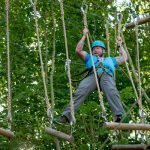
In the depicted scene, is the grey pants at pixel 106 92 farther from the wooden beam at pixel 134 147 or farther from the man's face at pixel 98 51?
the wooden beam at pixel 134 147

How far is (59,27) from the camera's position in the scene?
10.1 meters

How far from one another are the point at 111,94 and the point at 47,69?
15.5 ft

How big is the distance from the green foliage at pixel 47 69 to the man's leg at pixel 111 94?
3.71 m

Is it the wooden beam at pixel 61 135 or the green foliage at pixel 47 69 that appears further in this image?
the green foliage at pixel 47 69

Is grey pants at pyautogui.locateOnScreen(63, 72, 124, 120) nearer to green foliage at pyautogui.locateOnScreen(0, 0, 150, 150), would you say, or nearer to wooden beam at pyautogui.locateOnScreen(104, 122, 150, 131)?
wooden beam at pyautogui.locateOnScreen(104, 122, 150, 131)

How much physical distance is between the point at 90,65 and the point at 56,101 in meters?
4.12

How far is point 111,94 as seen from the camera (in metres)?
5.05

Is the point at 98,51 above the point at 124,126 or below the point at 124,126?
above

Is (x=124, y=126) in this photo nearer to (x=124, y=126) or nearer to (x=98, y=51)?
(x=124, y=126)

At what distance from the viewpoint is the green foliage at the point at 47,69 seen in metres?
9.30

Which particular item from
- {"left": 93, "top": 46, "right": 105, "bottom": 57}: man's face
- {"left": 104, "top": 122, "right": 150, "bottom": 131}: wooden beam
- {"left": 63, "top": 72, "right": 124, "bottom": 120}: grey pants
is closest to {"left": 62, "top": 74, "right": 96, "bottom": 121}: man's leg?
{"left": 63, "top": 72, "right": 124, "bottom": 120}: grey pants

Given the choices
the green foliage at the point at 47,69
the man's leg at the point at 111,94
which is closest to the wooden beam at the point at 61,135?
the man's leg at the point at 111,94

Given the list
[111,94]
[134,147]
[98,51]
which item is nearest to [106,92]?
[111,94]

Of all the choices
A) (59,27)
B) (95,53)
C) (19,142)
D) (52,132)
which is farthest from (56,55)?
(52,132)
